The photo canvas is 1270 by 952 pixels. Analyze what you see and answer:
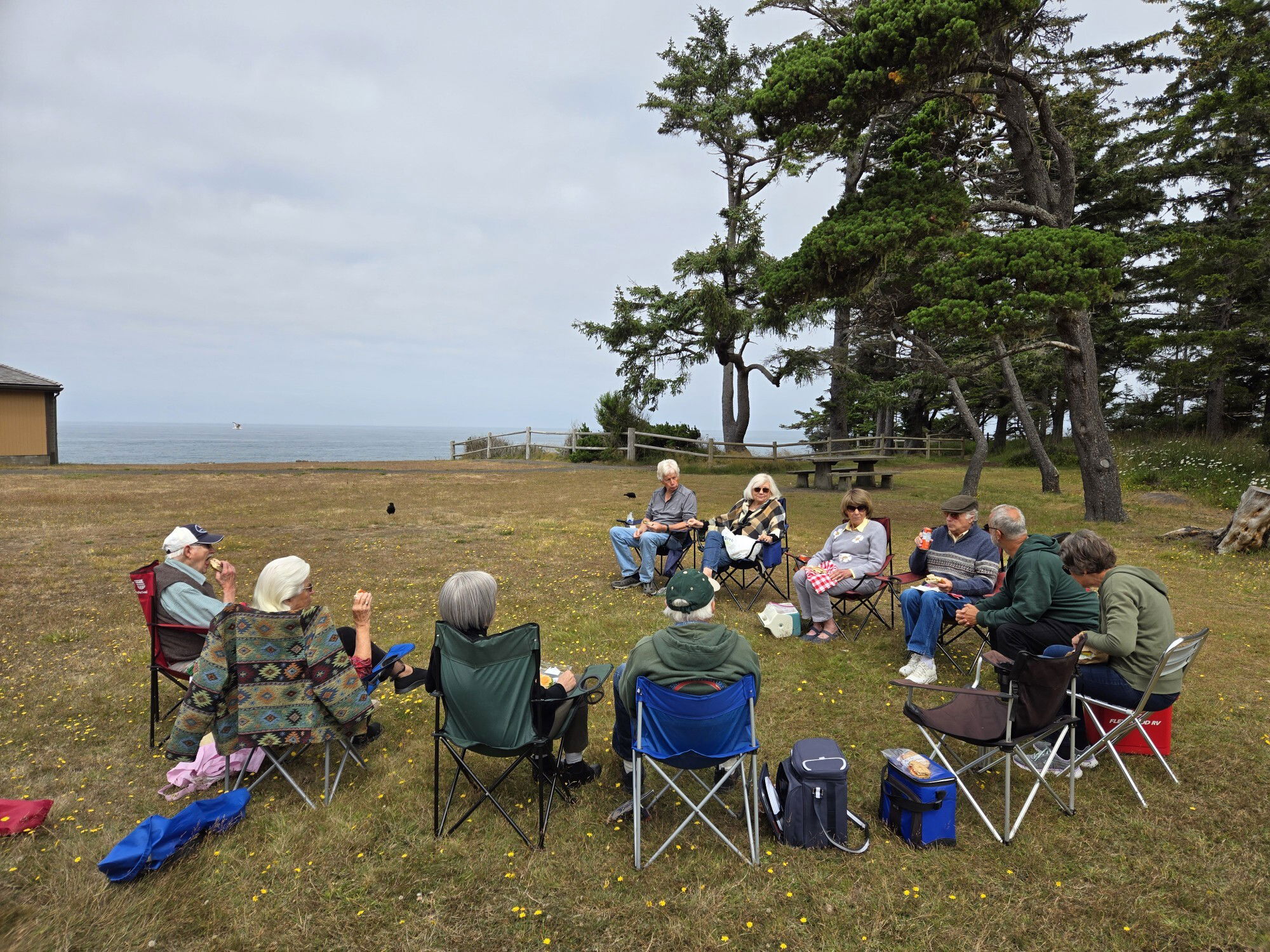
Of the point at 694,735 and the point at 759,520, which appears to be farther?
the point at 759,520

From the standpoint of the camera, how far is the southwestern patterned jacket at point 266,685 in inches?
115

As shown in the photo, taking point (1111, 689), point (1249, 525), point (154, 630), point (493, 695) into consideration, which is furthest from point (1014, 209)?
point (154, 630)

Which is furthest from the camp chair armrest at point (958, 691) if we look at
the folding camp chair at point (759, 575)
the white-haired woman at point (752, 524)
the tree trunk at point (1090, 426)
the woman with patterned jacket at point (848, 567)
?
the tree trunk at point (1090, 426)

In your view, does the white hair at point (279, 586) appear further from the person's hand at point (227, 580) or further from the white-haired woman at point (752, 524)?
the white-haired woman at point (752, 524)

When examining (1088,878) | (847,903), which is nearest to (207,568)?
(847,903)

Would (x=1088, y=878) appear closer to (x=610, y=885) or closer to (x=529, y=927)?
(x=610, y=885)

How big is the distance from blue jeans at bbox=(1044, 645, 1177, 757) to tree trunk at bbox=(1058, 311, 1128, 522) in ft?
28.4

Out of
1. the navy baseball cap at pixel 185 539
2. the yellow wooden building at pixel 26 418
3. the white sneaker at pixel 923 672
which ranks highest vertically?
the yellow wooden building at pixel 26 418

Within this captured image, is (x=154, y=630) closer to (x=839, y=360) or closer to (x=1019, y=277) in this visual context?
(x=1019, y=277)

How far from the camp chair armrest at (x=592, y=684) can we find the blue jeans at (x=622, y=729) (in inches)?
3.2

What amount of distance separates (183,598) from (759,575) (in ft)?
17.4

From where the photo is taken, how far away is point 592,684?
318cm

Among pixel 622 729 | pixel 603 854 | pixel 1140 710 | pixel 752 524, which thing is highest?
pixel 752 524

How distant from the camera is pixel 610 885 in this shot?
2.60 m
